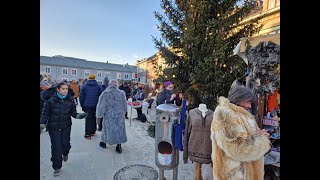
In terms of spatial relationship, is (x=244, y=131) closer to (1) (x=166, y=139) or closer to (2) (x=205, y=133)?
(2) (x=205, y=133)

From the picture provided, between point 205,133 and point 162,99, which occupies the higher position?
point 162,99

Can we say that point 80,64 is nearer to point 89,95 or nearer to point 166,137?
point 89,95

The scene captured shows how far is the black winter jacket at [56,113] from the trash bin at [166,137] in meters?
1.91

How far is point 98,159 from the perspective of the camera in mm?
4473

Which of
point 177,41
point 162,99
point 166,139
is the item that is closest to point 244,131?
point 166,139

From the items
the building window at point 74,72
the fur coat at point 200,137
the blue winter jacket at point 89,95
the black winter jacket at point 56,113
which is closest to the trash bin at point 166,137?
the fur coat at point 200,137

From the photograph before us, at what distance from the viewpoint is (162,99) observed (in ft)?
19.5

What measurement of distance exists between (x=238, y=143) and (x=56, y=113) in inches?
130

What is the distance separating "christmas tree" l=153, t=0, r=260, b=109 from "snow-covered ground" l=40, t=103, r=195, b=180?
2005 mm

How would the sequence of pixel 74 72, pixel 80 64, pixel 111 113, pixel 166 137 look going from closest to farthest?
pixel 166 137, pixel 111 113, pixel 74 72, pixel 80 64

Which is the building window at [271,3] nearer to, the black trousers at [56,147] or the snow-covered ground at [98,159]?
the snow-covered ground at [98,159]

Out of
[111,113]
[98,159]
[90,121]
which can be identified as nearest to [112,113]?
[111,113]

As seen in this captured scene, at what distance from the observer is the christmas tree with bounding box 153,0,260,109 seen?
17.4 feet
